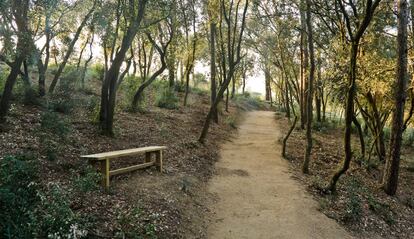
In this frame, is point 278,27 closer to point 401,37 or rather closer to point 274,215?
point 401,37

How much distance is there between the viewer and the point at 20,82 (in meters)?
10.4

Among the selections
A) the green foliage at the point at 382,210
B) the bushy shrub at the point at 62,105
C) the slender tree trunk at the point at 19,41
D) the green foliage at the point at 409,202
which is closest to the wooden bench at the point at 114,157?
the slender tree trunk at the point at 19,41

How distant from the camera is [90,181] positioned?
17.1 feet

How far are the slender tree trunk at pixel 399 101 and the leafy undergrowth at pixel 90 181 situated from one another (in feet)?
16.6

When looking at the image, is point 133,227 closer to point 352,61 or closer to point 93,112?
point 352,61

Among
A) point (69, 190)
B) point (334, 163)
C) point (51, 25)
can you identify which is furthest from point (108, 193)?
point (334, 163)

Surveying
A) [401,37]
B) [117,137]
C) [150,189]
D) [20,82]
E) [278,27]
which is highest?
[278,27]

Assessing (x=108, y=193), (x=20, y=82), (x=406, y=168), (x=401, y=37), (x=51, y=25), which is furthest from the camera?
(x=406, y=168)

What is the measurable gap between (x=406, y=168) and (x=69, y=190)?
43.1 ft

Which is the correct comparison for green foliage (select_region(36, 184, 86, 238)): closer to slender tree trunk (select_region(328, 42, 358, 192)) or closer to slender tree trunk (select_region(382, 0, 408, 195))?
slender tree trunk (select_region(328, 42, 358, 192))

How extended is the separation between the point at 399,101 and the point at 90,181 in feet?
27.0

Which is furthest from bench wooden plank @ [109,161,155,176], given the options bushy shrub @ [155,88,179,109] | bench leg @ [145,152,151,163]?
bushy shrub @ [155,88,179,109]

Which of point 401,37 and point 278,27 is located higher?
point 278,27

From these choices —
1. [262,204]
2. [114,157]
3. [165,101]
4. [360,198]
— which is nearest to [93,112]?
[114,157]
